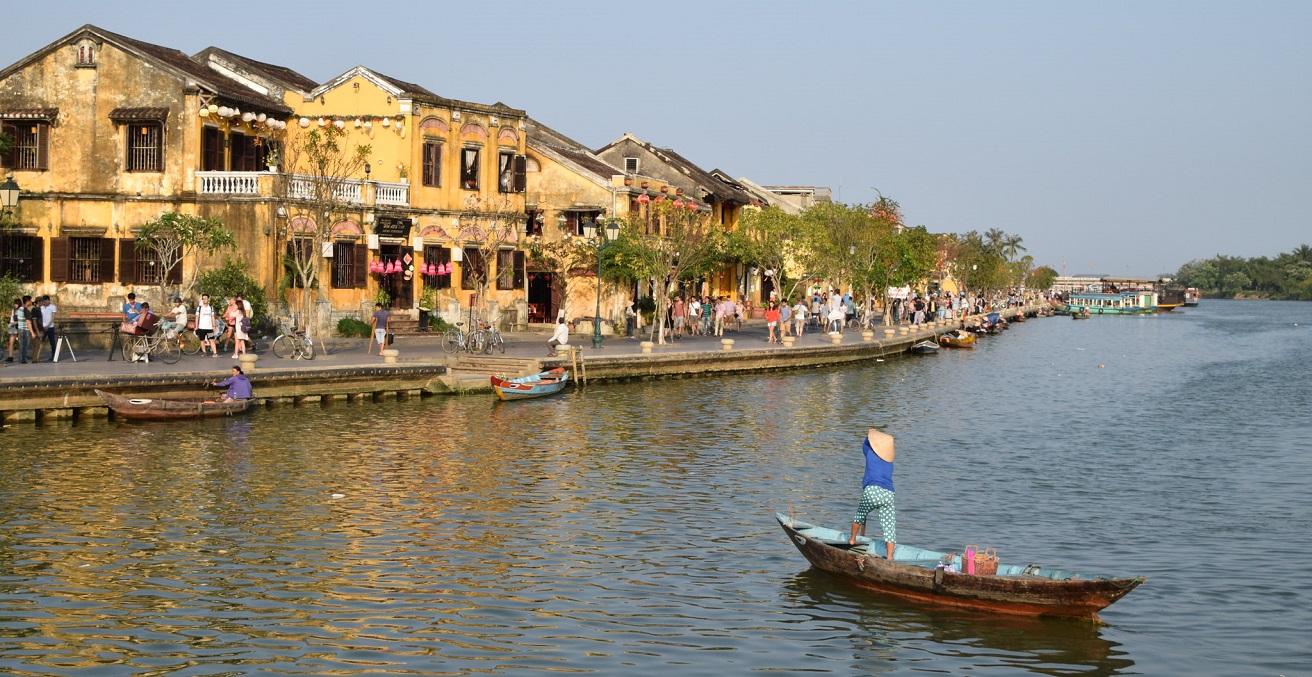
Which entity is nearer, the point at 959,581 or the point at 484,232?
the point at 959,581

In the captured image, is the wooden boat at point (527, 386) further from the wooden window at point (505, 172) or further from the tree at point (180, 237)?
the wooden window at point (505, 172)

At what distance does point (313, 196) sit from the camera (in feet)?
146

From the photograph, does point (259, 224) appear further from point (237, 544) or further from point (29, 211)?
point (237, 544)

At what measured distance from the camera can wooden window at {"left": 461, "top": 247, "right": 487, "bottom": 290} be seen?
5219 cm

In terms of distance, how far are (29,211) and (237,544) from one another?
31.0 meters

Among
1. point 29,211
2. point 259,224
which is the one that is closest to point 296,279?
point 259,224

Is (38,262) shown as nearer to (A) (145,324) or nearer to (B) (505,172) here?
(A) (145,324)

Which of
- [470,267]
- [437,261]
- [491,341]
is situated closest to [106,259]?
[437,261]

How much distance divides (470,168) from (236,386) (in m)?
21.7

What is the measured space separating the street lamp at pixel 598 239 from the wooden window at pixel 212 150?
13.3 metres

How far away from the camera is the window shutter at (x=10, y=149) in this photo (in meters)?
46.0

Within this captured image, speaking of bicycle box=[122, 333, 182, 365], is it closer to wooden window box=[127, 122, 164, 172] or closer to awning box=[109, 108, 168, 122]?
wooden window box=[127, 122, 164, 172]

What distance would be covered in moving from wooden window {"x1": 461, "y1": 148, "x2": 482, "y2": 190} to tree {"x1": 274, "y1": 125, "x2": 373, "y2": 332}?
12.4 ft

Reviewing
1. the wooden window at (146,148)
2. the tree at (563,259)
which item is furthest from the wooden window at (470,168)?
the wooden window at (146,148)
